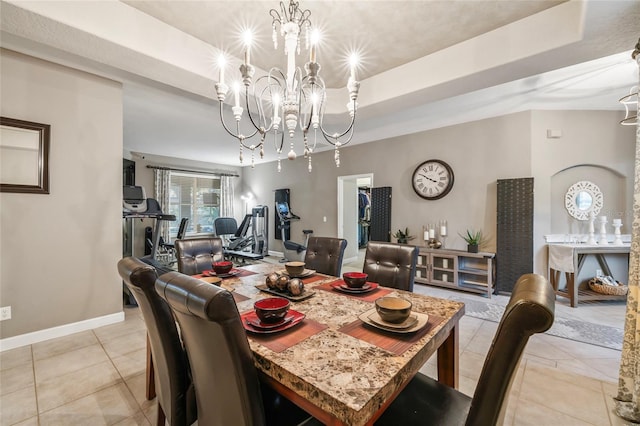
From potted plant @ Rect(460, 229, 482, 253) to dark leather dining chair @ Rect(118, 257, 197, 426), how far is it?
4047 mm

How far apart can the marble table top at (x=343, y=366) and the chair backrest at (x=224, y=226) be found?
6.44 m

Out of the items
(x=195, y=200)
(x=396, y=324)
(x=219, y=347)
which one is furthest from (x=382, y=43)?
(x=195, y=200)

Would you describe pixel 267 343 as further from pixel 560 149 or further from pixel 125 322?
pixel 560 149

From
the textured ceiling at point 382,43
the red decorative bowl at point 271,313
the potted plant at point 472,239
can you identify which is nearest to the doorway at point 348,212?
the potted plant at point 472,239

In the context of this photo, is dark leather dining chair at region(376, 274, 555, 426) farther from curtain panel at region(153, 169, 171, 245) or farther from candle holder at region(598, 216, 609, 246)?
curtain panel at region(153, 169, 171, 245)

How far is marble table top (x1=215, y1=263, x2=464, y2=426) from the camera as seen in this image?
736 millimetres

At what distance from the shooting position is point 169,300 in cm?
90

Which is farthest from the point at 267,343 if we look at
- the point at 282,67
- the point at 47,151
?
the point at 47,151

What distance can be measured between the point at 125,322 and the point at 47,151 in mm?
1948

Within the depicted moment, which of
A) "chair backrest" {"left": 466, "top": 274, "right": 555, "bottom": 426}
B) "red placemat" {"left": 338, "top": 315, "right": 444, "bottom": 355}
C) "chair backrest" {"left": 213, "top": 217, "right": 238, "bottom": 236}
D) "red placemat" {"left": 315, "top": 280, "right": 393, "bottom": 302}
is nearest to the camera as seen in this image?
"chair backrest" {"left": 466, "top": 274, "right": 555, "bottom": 426}

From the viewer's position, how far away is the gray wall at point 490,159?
145 inches

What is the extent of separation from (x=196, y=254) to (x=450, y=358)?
215 cm

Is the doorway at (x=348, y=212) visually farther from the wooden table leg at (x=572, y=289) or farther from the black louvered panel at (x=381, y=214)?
the wooden table leg at (x=572, y=289)

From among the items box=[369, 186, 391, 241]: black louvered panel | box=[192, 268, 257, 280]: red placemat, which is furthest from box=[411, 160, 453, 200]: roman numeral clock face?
box=[192, 268, 257, 280]: red placemat
